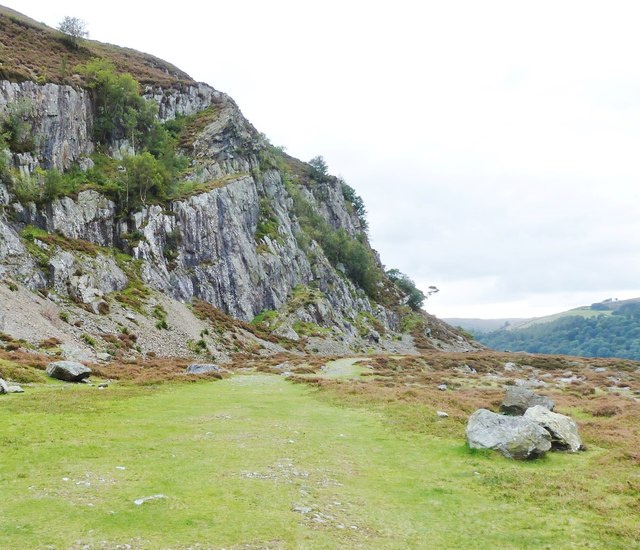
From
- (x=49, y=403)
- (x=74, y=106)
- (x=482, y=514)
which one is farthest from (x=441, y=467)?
(x=74, y=106)

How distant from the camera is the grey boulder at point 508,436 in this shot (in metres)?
16.1

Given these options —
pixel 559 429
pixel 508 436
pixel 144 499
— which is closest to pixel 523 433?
pixel 508 436

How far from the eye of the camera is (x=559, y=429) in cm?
1791

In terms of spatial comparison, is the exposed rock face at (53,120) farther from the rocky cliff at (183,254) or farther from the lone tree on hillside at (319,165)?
the lone tree on hillside at (319,165)

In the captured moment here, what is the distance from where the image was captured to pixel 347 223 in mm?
178750

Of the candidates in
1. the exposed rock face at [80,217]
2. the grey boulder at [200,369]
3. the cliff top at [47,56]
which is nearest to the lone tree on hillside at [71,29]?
the cliff top at [47,56]

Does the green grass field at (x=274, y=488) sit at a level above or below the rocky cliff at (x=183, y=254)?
below

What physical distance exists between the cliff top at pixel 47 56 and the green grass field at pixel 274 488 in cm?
9248

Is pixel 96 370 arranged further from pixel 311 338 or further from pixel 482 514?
pixel 311 338

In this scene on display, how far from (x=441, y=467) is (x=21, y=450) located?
13007 millimetres

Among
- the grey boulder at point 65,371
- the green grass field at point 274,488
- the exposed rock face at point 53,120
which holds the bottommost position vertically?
the green grass field at point 274,488

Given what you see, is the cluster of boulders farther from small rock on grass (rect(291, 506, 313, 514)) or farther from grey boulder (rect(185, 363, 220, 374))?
grey boulder (rect(185, 363, 220, 374))

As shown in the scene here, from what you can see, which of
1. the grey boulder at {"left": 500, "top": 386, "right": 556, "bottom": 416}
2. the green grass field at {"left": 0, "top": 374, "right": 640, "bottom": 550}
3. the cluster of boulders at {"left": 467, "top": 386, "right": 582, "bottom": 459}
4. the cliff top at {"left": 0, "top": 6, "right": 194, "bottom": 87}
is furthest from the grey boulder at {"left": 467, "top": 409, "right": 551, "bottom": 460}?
the cliff top at {"left": 0, "top": 6, "right": 194, "bottom": 87}

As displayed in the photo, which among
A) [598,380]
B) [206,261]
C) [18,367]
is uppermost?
[206,261]
